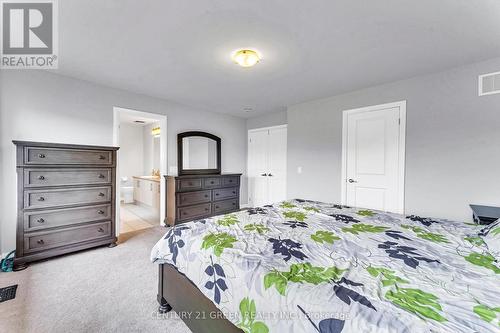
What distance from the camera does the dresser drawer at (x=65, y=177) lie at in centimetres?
244

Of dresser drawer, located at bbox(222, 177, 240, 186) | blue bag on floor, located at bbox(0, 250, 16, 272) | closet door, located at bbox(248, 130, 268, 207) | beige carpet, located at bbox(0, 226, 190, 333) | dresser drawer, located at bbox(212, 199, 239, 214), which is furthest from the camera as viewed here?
closet door, located at bbox(248, 130, 268, 207)

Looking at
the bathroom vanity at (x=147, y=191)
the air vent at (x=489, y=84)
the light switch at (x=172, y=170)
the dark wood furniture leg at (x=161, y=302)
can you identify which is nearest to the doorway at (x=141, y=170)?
the bathroom vanity at (x=147, y=191)

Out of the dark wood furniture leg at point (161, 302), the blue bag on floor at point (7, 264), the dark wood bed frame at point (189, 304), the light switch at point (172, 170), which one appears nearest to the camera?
the dark wood bed frame at point (189, 304)

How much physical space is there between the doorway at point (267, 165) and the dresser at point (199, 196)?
0.73 metres

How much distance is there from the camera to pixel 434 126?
2.83m

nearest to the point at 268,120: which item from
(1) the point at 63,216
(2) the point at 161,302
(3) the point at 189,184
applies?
(3) the point at 189,184

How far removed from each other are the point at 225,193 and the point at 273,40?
10.8 ft

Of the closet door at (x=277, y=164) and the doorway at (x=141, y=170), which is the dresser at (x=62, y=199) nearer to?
the doorway at (x=141, y=170)

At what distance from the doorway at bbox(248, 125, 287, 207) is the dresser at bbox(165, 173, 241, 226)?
73 cm

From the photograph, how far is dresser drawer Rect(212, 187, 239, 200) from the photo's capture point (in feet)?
15.0

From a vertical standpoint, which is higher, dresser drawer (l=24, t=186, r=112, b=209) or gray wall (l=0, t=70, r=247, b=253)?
gray wall (l=0, t=70, r=247, b=253)

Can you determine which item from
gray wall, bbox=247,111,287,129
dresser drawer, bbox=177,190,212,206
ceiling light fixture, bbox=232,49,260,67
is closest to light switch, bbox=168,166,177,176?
dresser drawer, bbox=177,190,212,206

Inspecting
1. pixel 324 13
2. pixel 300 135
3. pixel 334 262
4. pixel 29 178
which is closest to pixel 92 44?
pixel 29 178

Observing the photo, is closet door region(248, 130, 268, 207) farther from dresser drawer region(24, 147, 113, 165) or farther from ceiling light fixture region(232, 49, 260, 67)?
dresser drawer region(24, 147, 113, 165)
